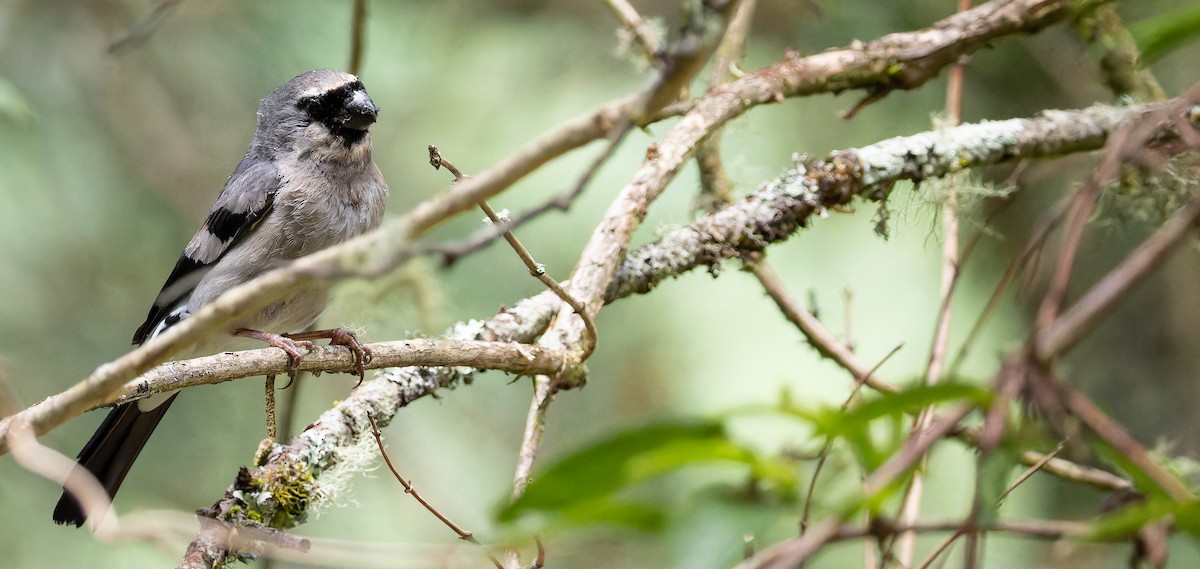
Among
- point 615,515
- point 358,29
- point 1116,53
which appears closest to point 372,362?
point 358,29

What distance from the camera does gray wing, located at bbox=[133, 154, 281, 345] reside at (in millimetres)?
3150

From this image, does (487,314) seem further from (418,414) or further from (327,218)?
(327,218)

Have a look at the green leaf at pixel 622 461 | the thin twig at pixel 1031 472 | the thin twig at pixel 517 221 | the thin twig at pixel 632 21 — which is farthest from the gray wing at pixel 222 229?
the green leaf at pixel 622 461

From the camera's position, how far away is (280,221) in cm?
313

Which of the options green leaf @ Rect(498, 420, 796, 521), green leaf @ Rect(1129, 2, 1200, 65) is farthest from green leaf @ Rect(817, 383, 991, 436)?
green leaf @ Rect(1129, 2, 1200, 65)

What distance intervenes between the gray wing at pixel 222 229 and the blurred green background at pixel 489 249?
0.72m

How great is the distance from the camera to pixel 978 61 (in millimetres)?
3684

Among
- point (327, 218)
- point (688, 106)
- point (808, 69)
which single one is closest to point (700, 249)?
point (688, 106)

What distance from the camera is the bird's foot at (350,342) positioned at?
2.04 metres

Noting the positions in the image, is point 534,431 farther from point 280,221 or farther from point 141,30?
point 141,30

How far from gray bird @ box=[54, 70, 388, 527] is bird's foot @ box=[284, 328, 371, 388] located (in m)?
0.01

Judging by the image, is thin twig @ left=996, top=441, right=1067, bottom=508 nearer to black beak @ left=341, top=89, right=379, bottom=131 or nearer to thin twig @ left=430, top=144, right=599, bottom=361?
thin twig @ left=430, top=144, right=599, bottom=361

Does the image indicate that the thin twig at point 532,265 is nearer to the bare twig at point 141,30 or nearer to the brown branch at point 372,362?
the brown branch at point 372,362

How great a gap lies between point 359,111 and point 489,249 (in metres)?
1.03
